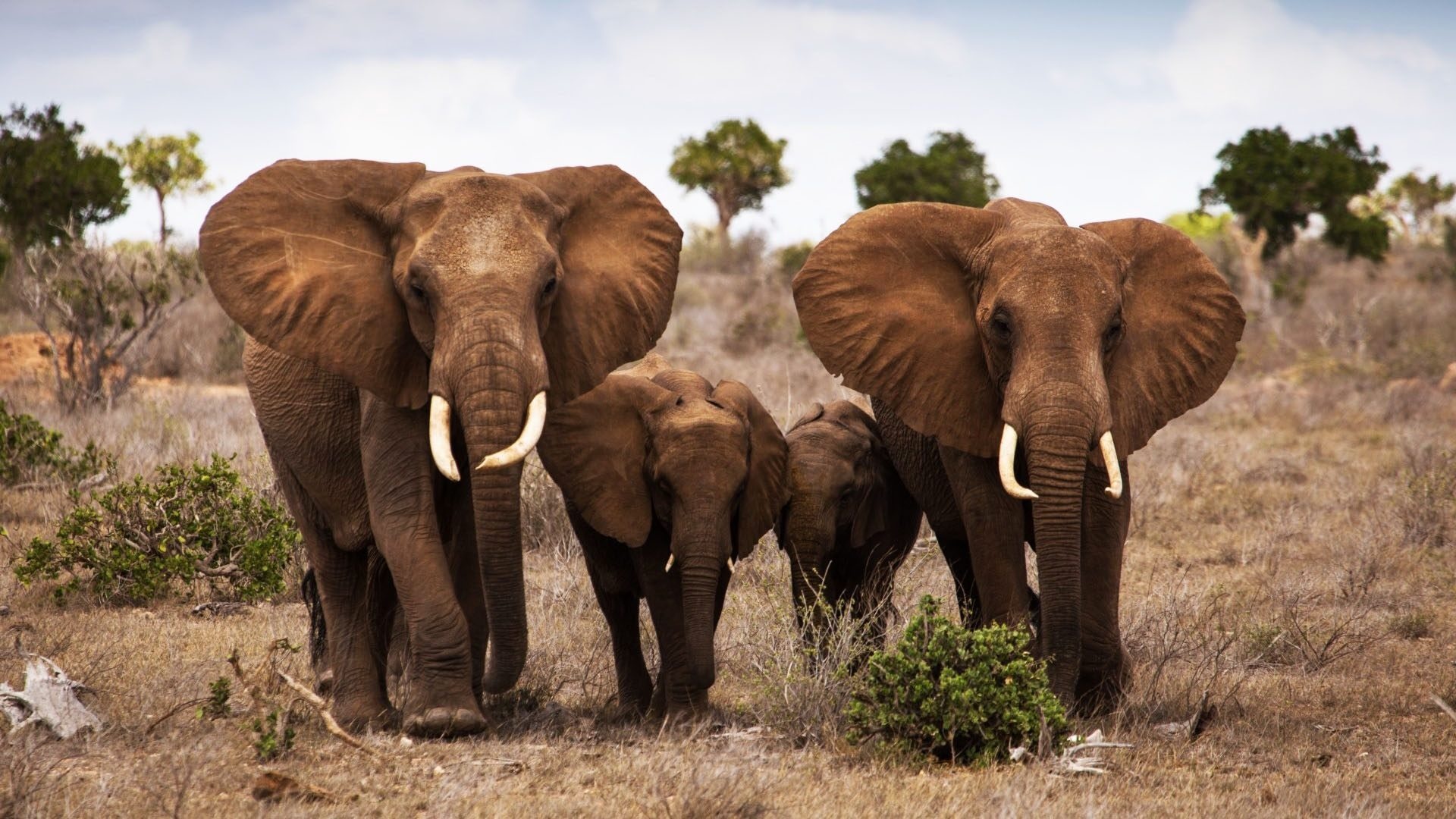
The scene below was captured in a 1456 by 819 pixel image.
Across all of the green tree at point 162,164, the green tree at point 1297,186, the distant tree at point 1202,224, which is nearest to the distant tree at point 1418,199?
the distant tree at point 1202,224

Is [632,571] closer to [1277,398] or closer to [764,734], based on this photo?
[764,734]

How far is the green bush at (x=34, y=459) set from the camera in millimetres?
11516

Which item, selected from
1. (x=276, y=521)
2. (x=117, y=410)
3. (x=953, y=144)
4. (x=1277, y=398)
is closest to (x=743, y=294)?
(x=953, y=144)

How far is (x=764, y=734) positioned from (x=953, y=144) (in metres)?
27.6

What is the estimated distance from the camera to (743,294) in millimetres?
32688

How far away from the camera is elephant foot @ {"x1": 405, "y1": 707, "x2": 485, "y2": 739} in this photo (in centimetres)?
611

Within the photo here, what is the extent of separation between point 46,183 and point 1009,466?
2302cm

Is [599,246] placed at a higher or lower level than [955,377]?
higher

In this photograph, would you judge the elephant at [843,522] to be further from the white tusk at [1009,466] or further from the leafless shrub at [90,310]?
the leafless shrub at [90,310]

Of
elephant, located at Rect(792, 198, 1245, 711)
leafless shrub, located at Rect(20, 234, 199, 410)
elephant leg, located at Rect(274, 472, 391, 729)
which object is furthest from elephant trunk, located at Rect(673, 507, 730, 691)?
leafless shrub, located at Rect(20, 234, 199, 410)

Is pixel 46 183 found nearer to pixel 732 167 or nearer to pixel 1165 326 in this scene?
pixel 732 167

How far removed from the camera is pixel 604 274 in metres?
6.51

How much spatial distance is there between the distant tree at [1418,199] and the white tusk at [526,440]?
150 ft

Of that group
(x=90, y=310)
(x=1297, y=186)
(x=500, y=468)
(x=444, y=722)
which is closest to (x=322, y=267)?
(x=500, y=468)
